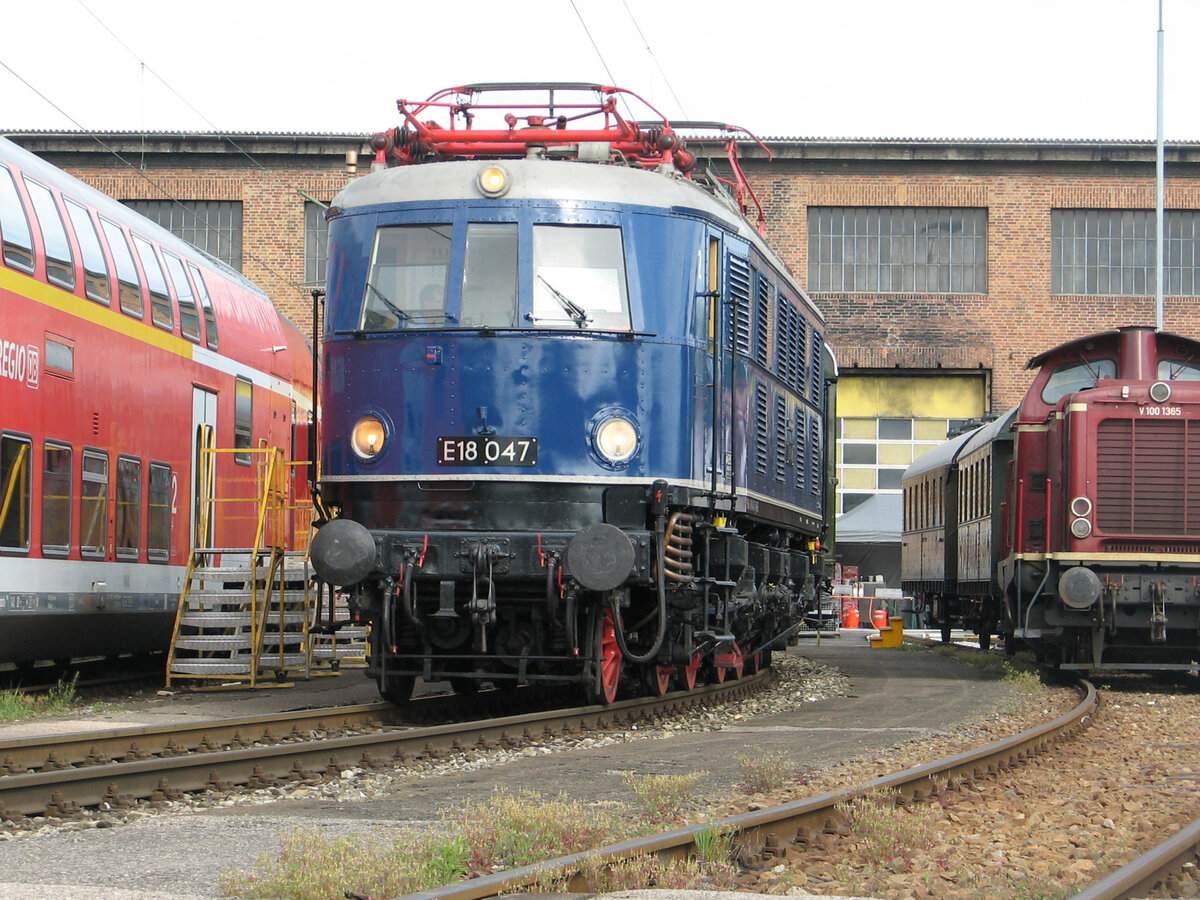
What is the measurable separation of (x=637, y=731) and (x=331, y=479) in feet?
8.92

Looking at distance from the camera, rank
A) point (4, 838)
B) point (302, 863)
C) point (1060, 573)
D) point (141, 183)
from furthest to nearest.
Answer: point (141, 183) < point (1060, 573) < point (4, 838) < point (302, 863)

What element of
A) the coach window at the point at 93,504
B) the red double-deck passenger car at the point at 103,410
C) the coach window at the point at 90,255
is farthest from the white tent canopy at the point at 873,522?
the coach window at the point at 90,255

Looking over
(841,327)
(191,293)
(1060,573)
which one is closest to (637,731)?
(1060,573)

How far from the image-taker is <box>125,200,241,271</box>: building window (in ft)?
111

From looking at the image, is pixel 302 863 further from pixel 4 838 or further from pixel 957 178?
pixel 957 178

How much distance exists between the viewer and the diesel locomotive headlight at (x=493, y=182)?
10.9m

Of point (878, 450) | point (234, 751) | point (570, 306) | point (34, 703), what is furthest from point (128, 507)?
point (878, 450)

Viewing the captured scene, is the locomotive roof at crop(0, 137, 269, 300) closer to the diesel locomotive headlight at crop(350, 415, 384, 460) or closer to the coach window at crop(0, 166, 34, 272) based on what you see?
the coach window at crop(0, 166, 34, 272)

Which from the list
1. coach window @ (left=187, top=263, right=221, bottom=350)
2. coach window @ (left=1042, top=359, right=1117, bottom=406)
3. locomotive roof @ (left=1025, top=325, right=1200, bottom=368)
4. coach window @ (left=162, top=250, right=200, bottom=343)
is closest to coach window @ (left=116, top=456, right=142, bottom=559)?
coach window @ (left=162, top=250, right=200, bottom=343)

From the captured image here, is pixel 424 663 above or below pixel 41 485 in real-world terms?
below

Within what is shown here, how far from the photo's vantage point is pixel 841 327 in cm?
3441

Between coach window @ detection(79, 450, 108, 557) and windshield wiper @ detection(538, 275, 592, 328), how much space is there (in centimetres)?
480

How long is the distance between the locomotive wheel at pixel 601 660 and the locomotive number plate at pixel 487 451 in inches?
45.3

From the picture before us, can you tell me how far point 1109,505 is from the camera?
1554 centimetres
